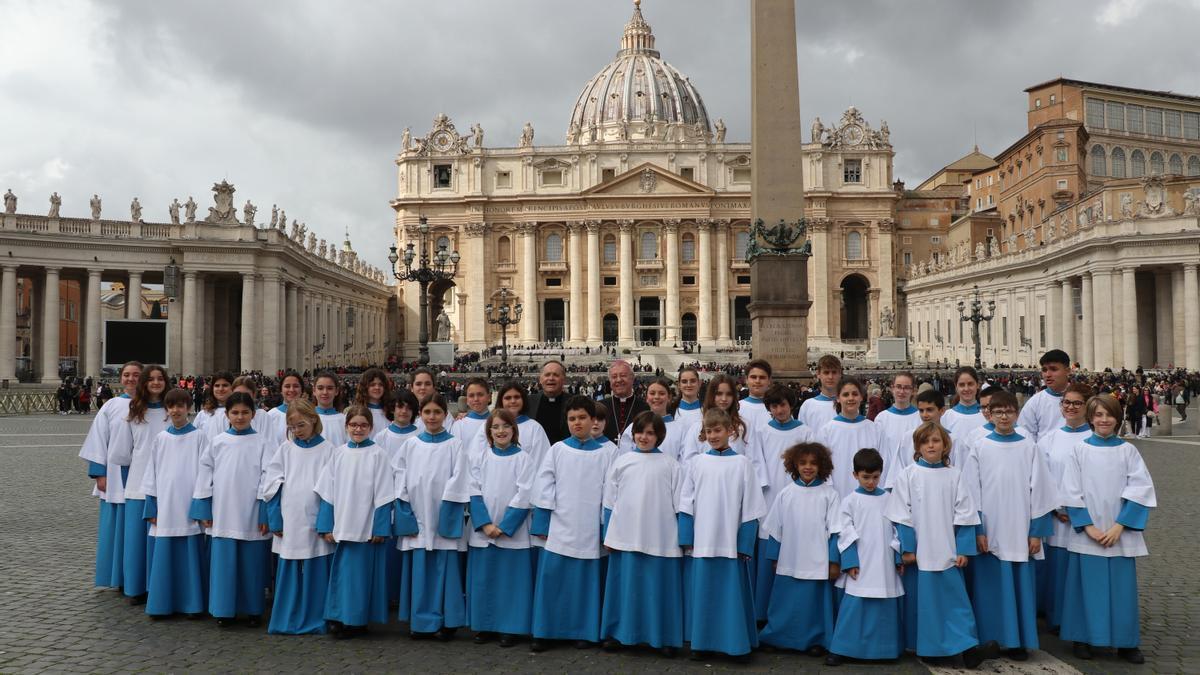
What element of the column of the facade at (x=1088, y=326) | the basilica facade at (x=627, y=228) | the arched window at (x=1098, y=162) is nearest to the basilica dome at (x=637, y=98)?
the basilica facade at (x=627, y=228)

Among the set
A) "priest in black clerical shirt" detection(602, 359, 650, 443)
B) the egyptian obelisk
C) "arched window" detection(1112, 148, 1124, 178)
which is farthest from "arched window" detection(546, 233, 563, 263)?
"priest in black clerical shirt" detection(602, 359, 650, 443)

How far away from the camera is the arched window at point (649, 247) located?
79.7m

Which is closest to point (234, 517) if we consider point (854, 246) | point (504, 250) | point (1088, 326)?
point (1088, 326)

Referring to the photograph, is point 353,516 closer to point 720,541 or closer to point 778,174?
point 720,541

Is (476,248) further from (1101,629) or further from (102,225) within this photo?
(1101,629)

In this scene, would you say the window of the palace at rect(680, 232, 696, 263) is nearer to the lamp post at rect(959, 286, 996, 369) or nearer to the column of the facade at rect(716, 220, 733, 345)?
the column of the facade at rect(716, 220, 733, 345)

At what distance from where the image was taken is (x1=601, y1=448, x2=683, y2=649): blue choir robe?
6.40 meters

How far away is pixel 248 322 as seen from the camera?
40250mm

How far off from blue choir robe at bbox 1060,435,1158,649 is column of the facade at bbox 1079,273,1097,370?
39.6m

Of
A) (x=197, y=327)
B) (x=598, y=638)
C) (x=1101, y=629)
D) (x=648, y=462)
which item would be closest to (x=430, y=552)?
(x=598, y=638)

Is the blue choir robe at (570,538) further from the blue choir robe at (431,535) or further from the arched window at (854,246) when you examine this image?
the arched window at (854,246)

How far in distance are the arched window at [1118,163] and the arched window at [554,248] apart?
43.0 m

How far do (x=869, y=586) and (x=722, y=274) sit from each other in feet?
241

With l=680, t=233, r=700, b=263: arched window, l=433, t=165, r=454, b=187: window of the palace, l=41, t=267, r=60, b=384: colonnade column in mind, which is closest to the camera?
l=41, t=267, r=60, b=384: colonnade column
